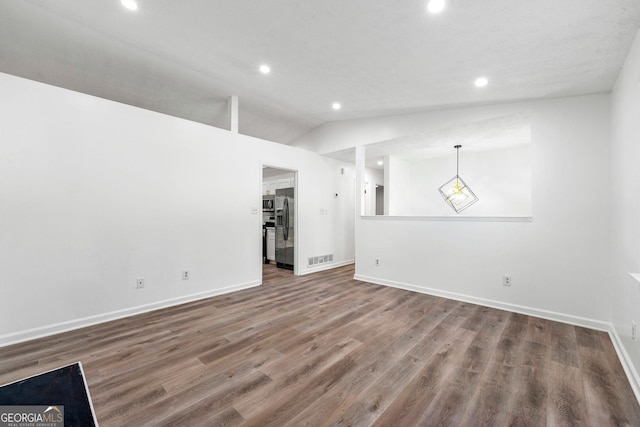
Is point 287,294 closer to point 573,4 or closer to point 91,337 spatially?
point 91,337

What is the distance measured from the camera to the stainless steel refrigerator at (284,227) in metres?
5.58

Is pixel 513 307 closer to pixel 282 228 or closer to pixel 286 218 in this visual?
pixel 286 218

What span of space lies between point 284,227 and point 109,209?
3156 millimetres

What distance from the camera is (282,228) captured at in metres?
5.78

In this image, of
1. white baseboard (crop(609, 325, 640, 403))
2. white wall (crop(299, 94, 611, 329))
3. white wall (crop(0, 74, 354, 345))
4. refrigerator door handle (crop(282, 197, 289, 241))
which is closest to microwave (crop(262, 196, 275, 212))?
refrigerator door handle (crop(282, 197, 289, 241))

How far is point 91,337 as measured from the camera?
2541 mm

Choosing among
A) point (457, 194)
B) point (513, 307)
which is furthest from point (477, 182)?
point (513, 307)

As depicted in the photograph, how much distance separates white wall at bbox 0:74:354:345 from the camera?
8.20 feet

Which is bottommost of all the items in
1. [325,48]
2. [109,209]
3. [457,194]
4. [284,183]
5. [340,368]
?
[340,368]

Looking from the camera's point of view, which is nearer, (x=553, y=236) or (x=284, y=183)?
(x=553, y=236)

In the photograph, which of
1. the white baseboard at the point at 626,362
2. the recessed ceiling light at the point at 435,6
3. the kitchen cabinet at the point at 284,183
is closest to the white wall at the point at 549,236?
the white baseboard at the point at 626,362

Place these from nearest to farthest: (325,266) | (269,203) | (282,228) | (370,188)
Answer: (325,266) → (282,228) → (269,203) → (370,188)

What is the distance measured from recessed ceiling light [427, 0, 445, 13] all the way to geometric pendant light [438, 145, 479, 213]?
4.10 meters

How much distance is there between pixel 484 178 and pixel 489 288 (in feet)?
9.55
